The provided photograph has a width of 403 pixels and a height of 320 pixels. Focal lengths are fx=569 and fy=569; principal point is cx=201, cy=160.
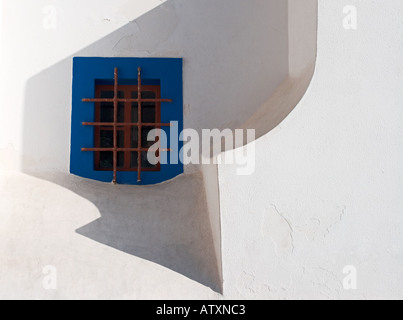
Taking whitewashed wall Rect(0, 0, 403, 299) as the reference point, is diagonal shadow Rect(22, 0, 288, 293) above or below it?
above

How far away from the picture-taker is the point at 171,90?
13.4 ft

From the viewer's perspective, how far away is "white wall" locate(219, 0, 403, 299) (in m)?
2.77

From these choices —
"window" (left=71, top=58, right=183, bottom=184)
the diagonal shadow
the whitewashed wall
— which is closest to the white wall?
the whitewashed wall

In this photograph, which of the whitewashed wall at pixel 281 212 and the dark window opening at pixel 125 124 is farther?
the dark window opening at pixel 125 124

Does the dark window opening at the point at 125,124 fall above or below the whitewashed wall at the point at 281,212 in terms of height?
above

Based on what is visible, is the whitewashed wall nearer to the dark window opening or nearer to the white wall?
the white wall

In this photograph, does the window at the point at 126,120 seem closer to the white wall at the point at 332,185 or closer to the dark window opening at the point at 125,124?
the dark window opening at the point at 125,124

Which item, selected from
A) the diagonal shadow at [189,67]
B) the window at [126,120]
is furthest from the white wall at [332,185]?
the window at [126,120]

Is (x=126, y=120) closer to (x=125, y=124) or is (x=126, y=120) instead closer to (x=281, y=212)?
(x=125, y=124)

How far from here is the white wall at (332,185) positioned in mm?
2768

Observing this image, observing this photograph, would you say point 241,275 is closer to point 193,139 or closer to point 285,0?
point 193,139

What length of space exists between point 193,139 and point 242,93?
0.49 metres
